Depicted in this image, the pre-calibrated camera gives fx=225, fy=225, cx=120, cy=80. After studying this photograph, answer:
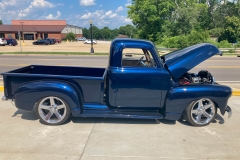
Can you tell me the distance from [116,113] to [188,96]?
141cm

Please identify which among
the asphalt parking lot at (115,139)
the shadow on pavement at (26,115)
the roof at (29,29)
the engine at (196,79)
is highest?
the roof at (29,29)

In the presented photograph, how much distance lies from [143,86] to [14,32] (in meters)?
84.1

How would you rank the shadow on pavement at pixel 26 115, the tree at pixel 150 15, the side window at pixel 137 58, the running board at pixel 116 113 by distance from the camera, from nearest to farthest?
1. the running board at pixel 116 113
2. the side window at pixel 137 58
3. the shadow on pavement at pixel 26 115
4. the tree at pixel 150 15

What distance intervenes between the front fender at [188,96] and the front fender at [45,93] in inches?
69.5

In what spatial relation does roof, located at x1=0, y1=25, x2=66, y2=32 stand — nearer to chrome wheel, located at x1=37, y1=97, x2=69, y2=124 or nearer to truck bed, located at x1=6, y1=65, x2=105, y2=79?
truck bed, located at x1=6, y1=65, x2=105, y2=79

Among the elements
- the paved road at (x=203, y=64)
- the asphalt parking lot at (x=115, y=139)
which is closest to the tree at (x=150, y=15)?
the paved road at (x=203, y=64)

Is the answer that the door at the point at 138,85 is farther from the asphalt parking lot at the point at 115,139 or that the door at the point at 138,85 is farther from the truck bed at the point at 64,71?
the truck bed at the point at 64,71

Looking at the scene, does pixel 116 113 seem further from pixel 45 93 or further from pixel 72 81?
pixel 45 93

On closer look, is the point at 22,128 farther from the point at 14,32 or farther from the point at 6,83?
the point at 14,32

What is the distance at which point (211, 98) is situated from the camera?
4.32 meters

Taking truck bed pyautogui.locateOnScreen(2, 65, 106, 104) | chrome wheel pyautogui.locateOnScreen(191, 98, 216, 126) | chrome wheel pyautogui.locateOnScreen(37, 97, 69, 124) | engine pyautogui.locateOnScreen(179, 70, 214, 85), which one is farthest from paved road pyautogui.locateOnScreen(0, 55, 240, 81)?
chrome wheel pyautogui.locateOnScreen(37, 97, 69, 124)

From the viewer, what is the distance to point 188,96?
4258 mm

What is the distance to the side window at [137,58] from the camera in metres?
4.45

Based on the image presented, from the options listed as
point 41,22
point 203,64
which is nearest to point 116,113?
point 203,64
